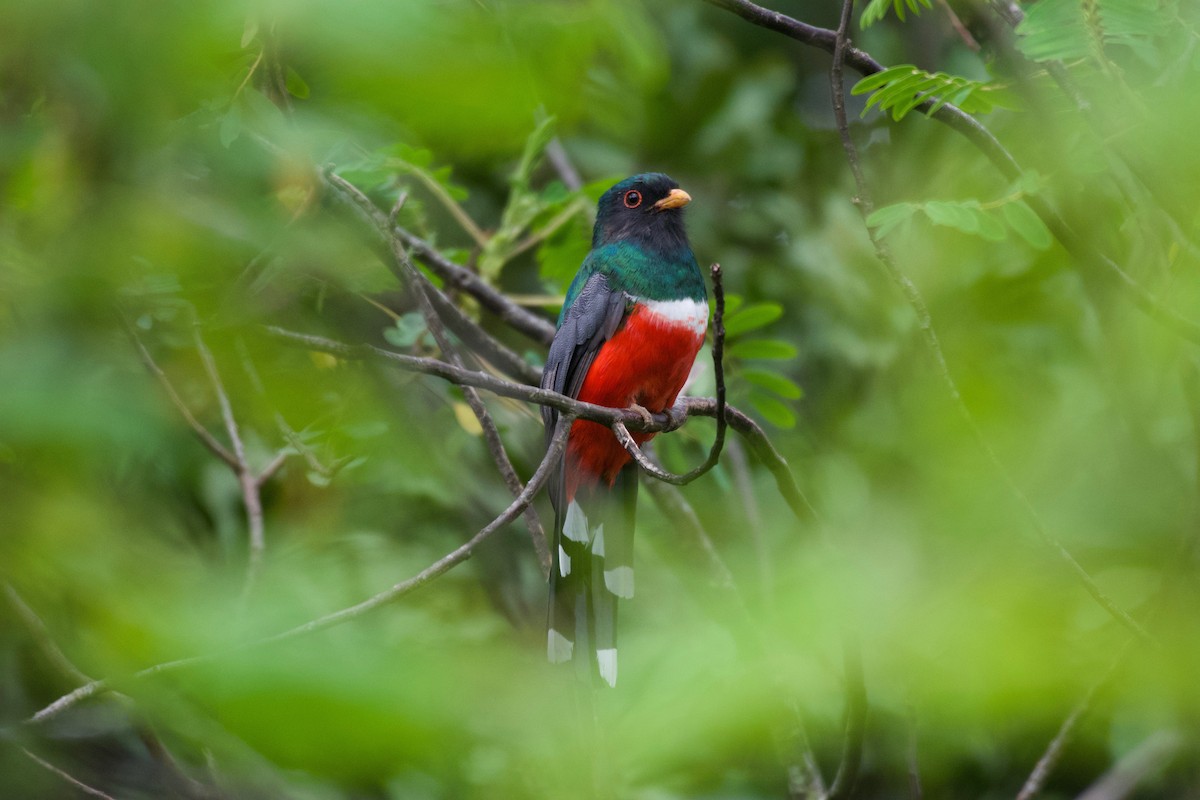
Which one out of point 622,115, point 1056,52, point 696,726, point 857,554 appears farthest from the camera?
point 622,115

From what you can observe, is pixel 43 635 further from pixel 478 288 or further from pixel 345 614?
pixel 478 288

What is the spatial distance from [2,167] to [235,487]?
3.25m

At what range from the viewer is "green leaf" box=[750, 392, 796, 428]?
12.9 feet

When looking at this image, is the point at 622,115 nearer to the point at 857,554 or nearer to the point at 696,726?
the point at 857,554

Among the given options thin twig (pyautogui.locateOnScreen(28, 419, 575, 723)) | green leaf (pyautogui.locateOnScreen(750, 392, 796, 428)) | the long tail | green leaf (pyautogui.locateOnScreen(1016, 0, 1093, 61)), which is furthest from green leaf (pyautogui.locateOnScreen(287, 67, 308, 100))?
green leaf (pyautogui.locateOnScreen(750, 392, 796, 428))

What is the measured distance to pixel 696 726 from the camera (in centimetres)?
120

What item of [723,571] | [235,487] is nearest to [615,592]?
[723,571]

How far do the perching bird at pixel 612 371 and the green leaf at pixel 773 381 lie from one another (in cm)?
21

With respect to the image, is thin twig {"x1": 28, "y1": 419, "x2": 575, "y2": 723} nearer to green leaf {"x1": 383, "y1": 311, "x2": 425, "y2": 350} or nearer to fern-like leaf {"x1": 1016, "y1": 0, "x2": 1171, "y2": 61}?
green leaf {"x1": 383, "y1": 311, "x2": 425, "y2": 350}

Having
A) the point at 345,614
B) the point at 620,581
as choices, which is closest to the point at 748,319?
the point at 620,581

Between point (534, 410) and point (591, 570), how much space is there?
0.91 meters

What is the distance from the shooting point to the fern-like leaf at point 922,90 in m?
2.56

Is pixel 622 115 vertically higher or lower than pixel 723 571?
higher

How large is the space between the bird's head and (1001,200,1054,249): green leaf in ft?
4.37
